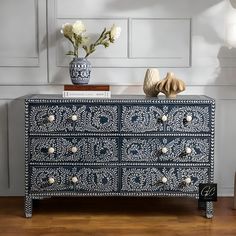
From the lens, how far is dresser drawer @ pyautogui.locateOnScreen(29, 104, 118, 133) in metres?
2.56

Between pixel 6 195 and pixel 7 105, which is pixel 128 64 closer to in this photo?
pixel 7 105

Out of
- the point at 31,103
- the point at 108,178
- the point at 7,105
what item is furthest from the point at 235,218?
the point at 7,105

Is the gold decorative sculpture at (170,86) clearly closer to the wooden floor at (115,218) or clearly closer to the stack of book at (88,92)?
the stack of book at (88,92)

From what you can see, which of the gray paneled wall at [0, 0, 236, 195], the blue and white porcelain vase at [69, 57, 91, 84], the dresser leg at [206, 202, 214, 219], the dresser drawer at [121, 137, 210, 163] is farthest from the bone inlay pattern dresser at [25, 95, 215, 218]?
the gray paneled wall at [0, 0, 236, 195]

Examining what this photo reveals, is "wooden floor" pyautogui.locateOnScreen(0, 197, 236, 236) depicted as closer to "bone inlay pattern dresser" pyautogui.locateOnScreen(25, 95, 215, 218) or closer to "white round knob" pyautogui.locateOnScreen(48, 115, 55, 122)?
"bone inlay pattern dresser" pyautogui.locateOnScreen(25, 95, 215, 218)

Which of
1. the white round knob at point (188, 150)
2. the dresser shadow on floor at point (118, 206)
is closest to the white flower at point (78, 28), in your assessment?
the white round knob at point (188, 150)

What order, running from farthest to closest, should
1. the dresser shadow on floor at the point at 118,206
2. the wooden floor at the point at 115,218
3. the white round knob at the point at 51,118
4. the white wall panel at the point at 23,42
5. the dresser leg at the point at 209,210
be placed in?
the white wall panel at the point at 23,42, the dresser shadow on floor at the point at 118,206, the dresser leg at the point at 209,210, the white round knob at the point at 51,118, the wooden floor at the point at 115,218

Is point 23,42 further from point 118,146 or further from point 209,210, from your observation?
point 209,210

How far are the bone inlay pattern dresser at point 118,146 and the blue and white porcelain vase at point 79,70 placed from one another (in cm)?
26

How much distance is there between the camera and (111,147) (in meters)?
2.59

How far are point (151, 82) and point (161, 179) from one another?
1.86 ft

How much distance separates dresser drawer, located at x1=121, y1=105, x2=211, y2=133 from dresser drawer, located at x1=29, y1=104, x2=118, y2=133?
0.27 ft

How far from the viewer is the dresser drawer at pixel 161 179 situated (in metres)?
2.61

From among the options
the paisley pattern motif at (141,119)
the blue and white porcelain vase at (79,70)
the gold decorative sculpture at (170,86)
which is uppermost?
the blue and white porcelain vase at (79,70)
